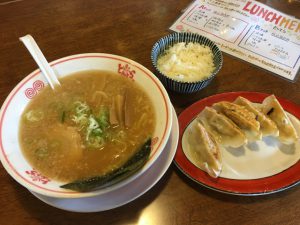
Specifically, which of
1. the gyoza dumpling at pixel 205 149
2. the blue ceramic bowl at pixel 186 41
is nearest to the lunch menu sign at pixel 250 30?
the blue ceramic bowl at pixel 186 41

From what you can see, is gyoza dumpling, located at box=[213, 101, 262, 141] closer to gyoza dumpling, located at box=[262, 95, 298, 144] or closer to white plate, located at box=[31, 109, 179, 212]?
gyoza dumpling, located at box=[262, 95, 298, 144]

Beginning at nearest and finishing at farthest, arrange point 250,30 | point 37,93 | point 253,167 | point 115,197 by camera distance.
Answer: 1. point 115,197
2. point 253,167
3. point 37,93
4. point 250,30

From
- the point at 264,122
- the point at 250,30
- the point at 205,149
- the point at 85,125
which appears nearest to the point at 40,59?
the point at 85,125

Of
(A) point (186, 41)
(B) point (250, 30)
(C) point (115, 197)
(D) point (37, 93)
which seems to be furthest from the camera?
(B) point (250, 30)

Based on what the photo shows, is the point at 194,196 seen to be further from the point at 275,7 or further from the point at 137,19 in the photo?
the point at 275,7

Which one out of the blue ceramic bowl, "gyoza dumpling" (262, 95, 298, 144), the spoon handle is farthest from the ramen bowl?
"gyoza dumpling" (262, 95, 298, 144)

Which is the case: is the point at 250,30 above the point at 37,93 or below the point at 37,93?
below

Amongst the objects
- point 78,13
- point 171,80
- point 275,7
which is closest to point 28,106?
point 171,80

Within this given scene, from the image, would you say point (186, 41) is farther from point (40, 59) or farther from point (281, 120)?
point (40, 59)
